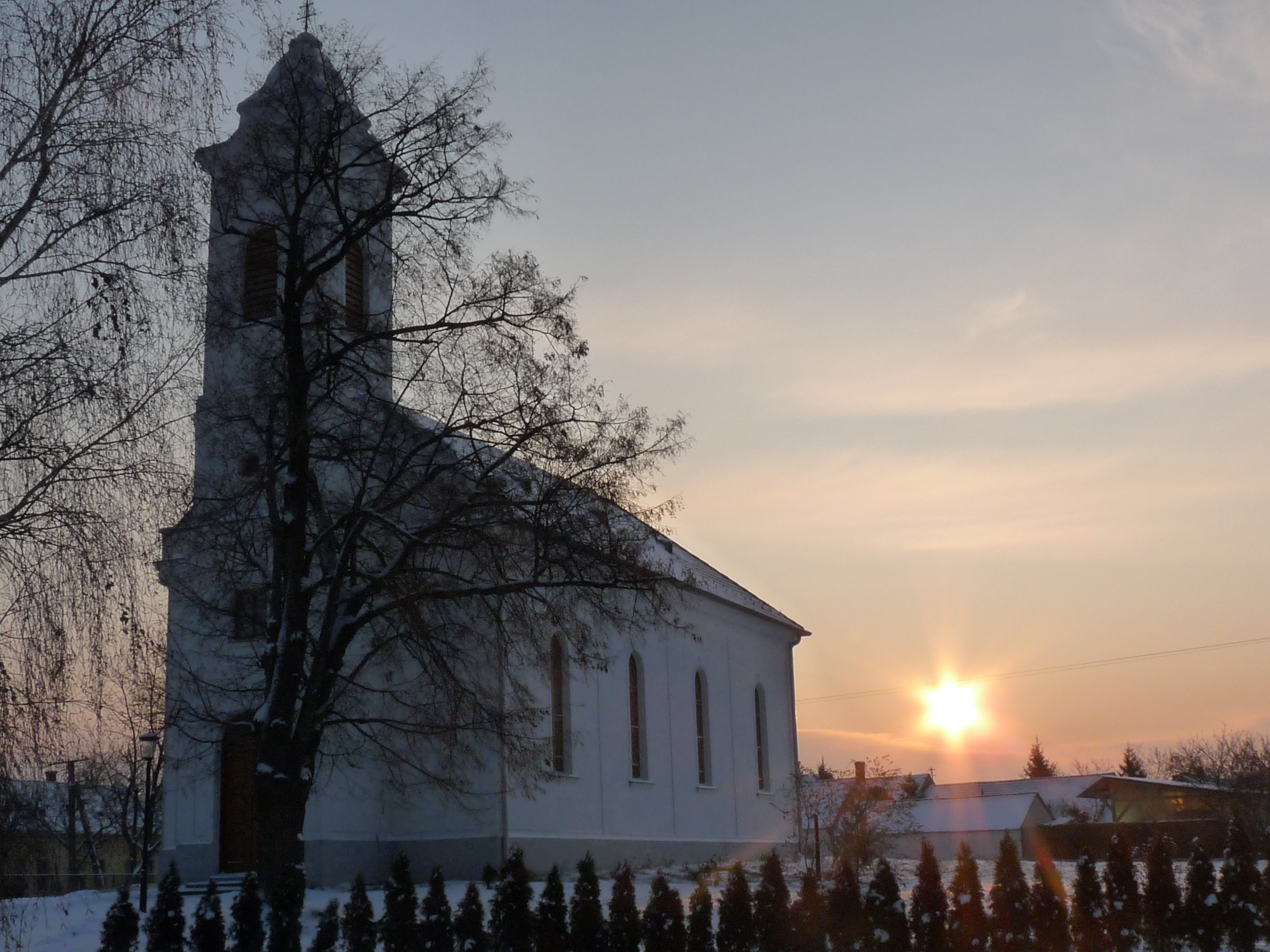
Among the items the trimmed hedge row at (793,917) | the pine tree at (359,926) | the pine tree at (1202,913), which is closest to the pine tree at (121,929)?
the trimmed hedge row at (793,917)

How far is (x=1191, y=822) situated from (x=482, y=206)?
31.6 metres

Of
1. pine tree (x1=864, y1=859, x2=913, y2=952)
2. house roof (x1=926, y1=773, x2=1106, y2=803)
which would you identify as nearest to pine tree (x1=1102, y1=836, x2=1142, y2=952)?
pine tree (x1=864, y1=859, x2=913, y2=952)

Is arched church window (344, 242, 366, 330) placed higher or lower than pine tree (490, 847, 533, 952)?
higher

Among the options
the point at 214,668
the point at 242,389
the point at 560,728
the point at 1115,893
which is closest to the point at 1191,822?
the point at 560,728

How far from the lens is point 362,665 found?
696 inches

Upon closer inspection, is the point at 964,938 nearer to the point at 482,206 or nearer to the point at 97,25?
the point at 482,206

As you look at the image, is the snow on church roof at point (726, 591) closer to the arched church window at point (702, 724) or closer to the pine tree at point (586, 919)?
the arched church window at point (702, 724)

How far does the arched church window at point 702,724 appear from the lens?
32.8m

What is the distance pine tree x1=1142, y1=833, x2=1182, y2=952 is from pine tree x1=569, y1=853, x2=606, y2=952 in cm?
630

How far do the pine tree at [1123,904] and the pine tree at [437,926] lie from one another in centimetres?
763

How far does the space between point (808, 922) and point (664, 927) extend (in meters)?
1.64

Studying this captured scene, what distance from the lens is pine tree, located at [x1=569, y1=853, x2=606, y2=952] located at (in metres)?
14.0

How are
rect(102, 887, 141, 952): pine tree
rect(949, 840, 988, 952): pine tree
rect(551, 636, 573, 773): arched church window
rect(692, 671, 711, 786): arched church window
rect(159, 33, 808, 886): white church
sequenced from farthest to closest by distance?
rect(692, 671, 711, 786): arched church window → rect(551, 636, 573, 773): arched church window → rect(159, 33, 808, 886): white church → rect(949, 840, 988, 952): pine tree → rect(102, 887, 141, 952): pine tree

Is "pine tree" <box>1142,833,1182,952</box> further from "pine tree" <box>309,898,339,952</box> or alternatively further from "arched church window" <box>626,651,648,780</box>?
"arched church window" <box>626,651,648,780</box>
